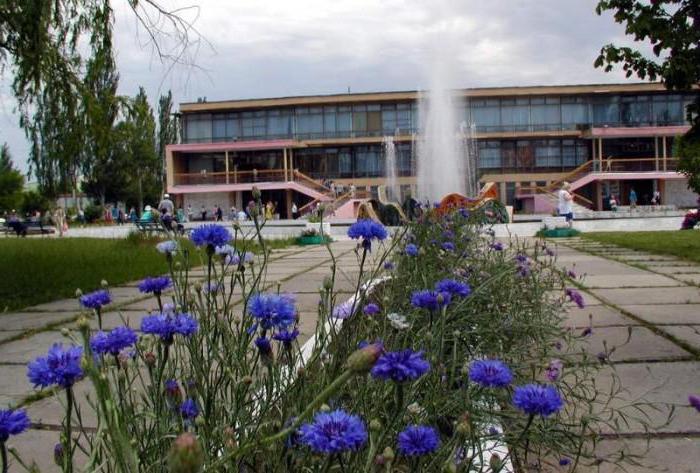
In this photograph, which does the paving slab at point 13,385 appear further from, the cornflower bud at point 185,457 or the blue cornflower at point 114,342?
the cornflower bud at point 185,457

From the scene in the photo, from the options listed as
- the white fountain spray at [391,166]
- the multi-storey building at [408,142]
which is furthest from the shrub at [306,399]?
the white fountain spray at [391,166]

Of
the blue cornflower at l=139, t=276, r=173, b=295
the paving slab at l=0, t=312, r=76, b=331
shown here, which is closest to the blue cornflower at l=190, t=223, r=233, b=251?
the blue cornflower at l=139, t=276, r=173, b=295

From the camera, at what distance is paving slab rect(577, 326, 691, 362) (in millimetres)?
3305

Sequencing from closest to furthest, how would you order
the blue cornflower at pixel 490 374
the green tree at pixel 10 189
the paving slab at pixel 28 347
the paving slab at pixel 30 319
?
1. the blue cornflower at pixel 490 374
2. the paving slab at pixel 28 347
3. the paving slab at pixel 30 319
4. the green tree at pixel 10 189

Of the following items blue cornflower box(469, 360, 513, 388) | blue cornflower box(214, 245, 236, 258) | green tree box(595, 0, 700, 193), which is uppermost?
green tree box(595, 0, 700, 193)

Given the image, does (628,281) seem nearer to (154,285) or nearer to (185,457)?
(154,285)

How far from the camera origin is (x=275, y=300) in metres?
1.33

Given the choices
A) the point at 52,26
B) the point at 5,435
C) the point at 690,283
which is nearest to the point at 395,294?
the point at 5,435

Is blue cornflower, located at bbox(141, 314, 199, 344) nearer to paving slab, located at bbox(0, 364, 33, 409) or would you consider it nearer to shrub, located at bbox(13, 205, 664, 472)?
shrub, located at bbox(13, 205, 664, 472)

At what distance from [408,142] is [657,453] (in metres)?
48.4

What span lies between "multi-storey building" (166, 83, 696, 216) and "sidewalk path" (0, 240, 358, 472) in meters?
37.9

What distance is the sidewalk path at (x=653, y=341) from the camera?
214cm

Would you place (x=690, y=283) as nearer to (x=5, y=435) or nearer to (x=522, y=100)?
(x=5, y=435)

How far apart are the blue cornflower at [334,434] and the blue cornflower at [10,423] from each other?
40cm
